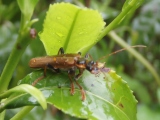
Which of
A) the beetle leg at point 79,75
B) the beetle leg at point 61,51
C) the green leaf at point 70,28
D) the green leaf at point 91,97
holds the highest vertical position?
the green leaf at point 70,28

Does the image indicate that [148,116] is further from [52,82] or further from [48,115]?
[52,82]

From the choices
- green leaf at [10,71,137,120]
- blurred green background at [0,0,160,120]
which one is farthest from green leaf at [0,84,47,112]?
blurred green background at [0,0,160,120]

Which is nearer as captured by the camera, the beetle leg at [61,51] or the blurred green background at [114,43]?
the beetle leg at [61,51]

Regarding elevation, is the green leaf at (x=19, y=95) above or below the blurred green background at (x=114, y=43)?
below

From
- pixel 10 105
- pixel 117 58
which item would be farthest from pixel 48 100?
pixel 117 58

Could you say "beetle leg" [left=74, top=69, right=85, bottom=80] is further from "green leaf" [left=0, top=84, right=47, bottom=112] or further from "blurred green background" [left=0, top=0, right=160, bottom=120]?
"blurred green background" [left=0, top=0, right=160, bottom=120]

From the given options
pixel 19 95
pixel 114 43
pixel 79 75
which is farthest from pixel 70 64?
pixel 114 43

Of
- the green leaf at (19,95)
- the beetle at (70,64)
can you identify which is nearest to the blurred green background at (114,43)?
the beetle at (70,64)

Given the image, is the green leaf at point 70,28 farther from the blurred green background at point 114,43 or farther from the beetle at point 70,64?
the blurred green background at point 114,43
